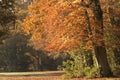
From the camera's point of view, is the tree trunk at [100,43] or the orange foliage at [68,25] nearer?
the orange foliage at [68,25]

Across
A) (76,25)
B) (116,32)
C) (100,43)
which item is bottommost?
(100,43)

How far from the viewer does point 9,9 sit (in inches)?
1037

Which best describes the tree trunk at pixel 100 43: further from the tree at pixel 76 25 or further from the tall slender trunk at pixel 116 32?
the tall slender trunk at pixel 116 32

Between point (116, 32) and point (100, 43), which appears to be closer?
point (100, 43)

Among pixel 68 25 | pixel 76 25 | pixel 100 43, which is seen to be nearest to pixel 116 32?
pixel 100 43

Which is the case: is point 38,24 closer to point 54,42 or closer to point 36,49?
point 54,42

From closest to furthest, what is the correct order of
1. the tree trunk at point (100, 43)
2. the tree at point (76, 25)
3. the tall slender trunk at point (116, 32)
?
the tree at point (76, 25) → the tree trunk at point (100, 43) → the tall slender trunk at point (116, 32)

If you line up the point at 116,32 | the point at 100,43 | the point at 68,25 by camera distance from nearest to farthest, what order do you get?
the point at 68,25
the point at 100,43
the point at 116,32

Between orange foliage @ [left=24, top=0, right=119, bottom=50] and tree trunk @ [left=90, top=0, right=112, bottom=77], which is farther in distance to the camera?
tree trunk @ [left=90, top=0, right=112, bottom=77]

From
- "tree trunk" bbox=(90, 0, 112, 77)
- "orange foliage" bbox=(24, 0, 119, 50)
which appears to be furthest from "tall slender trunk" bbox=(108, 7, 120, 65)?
"orange foliage" bbox=(24, 0, 119, 50)

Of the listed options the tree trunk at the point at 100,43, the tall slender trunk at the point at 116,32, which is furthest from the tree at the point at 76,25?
the tall slender trunk at the point at 116,32

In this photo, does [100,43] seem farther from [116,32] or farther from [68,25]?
[116,32]

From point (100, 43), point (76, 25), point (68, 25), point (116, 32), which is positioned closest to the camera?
point (68, 25)

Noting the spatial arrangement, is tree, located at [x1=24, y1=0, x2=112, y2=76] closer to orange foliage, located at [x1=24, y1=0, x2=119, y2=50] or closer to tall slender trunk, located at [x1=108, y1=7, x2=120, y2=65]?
orange foliage, located at [x1=24, y1=0, x2=119, y2=50]
